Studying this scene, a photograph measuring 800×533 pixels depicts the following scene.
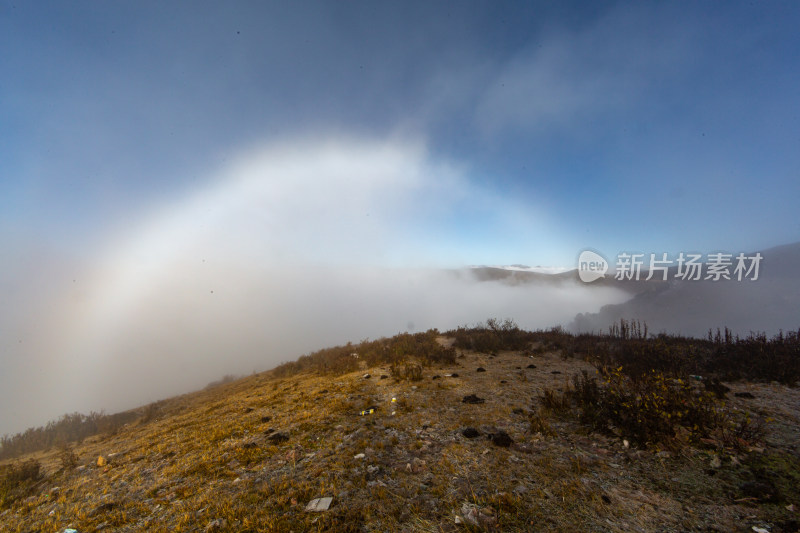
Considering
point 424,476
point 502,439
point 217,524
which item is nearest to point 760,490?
point 502,439

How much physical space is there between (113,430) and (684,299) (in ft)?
418

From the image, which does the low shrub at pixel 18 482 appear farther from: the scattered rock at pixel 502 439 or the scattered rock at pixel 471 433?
the scattered rock at pixel 502 439

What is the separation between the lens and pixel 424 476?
14.8 feet

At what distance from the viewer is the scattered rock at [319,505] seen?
3797mm

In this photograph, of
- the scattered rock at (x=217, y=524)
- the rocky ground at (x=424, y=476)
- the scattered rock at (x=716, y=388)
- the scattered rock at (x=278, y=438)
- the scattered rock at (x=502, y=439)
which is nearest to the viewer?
the rocky ground at (x=424, y=476)

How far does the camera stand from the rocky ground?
349 centimetres

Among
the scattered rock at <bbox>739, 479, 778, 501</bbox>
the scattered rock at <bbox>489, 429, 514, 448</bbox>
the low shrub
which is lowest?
the low shrub

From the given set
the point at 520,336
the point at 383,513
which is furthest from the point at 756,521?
the point at 520,336

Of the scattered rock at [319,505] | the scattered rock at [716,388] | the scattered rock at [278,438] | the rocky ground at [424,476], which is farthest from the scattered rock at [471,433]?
the scattered rock at [716,388]

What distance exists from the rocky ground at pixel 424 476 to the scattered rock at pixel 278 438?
4cm

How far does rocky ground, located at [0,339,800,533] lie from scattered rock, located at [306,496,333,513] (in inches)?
0.9

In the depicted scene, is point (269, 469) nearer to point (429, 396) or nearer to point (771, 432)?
point (429, 396)

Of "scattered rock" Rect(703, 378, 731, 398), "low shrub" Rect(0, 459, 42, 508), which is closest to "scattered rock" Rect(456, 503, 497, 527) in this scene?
"scattered rock" Rect(703, 378, 731, 398)

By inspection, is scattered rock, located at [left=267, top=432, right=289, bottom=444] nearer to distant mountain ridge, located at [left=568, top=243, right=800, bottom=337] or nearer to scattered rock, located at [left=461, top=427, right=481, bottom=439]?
scattered rock, located at [left=461, top=427, right=481, bottom=439]
